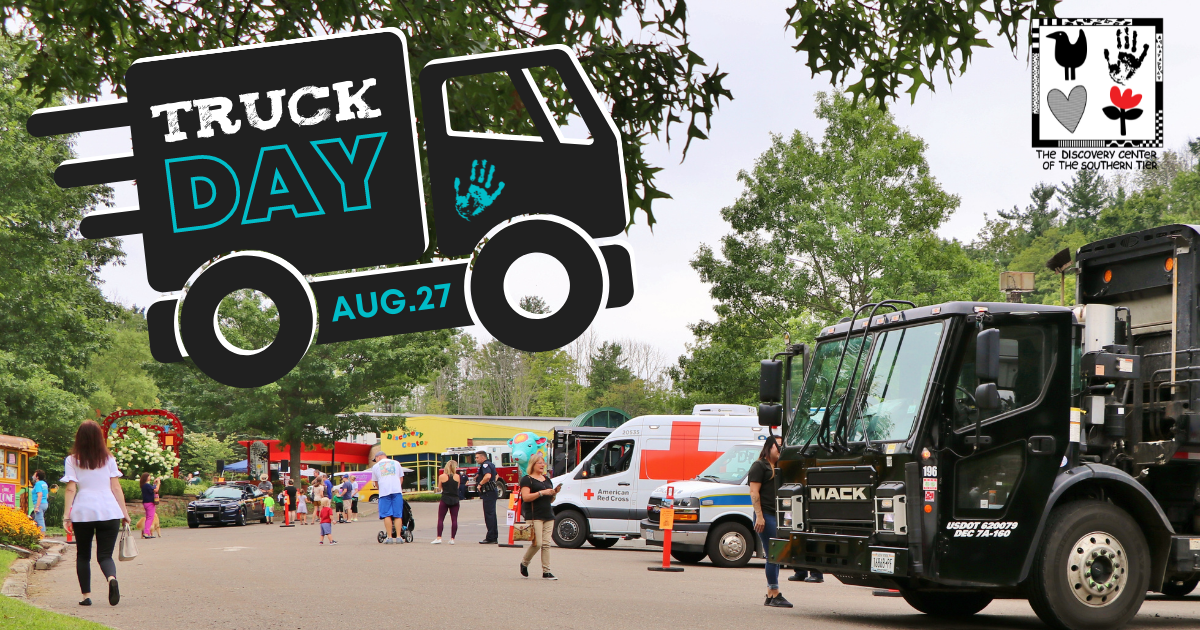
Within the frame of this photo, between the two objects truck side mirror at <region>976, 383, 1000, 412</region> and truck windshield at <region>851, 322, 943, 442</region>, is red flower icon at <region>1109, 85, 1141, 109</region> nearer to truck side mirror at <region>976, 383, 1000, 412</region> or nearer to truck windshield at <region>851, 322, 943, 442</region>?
truck windshield at <region>851, 322, 943, 442</region>

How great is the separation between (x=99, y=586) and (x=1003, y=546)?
10.3 metres

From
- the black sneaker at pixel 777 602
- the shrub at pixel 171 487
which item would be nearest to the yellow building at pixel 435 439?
the shrub at pixel 171 487

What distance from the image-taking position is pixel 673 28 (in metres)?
5.91

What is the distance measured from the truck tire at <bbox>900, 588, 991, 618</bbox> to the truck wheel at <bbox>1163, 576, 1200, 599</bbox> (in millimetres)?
1703

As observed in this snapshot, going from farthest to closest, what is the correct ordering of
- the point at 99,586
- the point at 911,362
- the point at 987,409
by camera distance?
1. the point at 99,586
2. the point at 911,362
3. the point at 987,409

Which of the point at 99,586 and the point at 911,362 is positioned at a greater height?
the point at 911,362

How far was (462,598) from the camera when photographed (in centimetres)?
1177

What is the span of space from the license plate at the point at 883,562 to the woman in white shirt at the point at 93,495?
6777 mm

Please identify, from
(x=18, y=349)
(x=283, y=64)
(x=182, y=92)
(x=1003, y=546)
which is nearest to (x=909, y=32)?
(x=283, y=64)

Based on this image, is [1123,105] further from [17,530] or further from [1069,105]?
[17,530]

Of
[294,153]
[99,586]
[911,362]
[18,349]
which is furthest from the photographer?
[18,349]

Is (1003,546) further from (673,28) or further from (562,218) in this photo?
(562,218)

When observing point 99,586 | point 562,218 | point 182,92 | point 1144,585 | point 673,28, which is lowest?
point 99,586

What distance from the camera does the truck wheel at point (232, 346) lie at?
4.25 m
